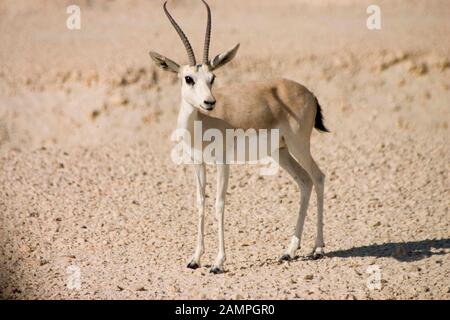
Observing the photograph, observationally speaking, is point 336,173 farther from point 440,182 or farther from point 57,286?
point 57,286

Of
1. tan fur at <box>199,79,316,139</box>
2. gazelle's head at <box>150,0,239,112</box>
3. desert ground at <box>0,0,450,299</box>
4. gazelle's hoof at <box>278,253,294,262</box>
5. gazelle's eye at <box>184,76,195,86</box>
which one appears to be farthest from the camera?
gazelle's hoof at <box>278,253,294,262</box>

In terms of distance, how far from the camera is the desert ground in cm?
1009

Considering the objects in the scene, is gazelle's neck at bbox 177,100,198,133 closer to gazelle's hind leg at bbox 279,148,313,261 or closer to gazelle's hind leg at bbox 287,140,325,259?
gazelle's hind leg at bbox 287,140,325,259

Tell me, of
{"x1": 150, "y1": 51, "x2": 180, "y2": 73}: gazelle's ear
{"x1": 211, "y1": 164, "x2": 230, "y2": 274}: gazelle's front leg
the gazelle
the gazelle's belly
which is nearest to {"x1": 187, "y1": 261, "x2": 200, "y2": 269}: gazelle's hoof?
the gazelle

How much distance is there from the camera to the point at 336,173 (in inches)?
566

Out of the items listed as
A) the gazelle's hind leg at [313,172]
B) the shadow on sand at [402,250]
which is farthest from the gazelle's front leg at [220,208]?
the shadow on sand at [402,250]

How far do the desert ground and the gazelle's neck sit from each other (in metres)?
1.62

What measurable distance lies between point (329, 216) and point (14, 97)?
8.51 m

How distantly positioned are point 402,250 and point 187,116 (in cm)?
306

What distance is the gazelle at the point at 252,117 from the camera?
990 centimetres

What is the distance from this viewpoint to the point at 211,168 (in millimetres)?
14797

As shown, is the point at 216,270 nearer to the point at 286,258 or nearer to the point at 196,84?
the point at 286,258

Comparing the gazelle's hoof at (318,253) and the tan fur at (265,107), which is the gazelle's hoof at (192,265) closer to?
the gazelle's hoof at (318,253)

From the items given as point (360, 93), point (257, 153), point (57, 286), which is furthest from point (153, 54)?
point (360, 93)
